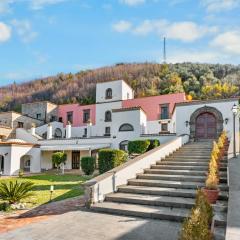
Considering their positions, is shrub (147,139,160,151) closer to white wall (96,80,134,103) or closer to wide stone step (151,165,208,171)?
wide stone step (151,165,208,171)

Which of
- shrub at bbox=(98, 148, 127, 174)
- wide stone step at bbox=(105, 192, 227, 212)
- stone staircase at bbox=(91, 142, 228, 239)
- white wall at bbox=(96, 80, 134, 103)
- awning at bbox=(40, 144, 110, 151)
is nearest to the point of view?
stone staircase at bbox=(91, 142, 228, 239)

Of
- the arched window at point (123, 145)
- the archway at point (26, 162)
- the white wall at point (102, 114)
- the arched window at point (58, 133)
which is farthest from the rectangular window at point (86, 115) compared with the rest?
the arched window at point (123, 145)

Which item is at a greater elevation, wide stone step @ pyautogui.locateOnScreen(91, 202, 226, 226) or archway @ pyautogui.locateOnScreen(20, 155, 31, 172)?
wide stone step @ pyautogui.locateOnScreen(91, 202, 226, 226)

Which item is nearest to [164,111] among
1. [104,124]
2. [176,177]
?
[104,124]

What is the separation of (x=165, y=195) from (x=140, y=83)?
4903 centimetres

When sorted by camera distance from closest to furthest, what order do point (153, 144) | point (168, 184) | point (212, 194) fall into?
point (212, 194) → point (168, 184) → point (153, 144)

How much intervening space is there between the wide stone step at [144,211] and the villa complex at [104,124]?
1637cm

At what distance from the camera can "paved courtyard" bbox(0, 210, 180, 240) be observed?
6297 mm

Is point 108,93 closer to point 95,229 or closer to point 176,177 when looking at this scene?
point 176,177

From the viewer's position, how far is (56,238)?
6.22 meters

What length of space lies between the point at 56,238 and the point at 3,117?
36.9m

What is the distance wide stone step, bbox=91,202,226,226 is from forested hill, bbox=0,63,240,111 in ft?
133

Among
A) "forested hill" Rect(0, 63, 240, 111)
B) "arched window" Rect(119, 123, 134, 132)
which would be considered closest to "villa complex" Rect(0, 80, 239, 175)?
"arched window" Rect(119, 123, 134, 132)

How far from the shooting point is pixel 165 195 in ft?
29.9
